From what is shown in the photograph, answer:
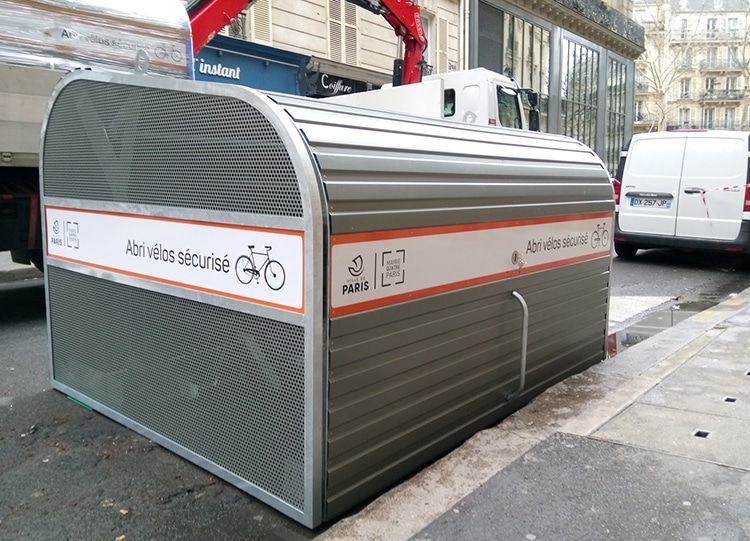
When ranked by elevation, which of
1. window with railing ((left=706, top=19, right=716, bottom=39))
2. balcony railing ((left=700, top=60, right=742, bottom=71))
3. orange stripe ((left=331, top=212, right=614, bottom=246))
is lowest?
orange stripe ((left=331, top=212, right=614, bottom=246))

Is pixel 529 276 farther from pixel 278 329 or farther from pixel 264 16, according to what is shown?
pixel 264 16

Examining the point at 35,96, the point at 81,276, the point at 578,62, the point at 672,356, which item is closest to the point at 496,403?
the point at 672,356

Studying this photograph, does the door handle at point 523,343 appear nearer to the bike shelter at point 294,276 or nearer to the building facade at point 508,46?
the bike shelter at point 294,276

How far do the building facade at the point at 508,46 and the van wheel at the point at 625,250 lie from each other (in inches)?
192

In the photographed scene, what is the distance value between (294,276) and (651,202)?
9.64 meters

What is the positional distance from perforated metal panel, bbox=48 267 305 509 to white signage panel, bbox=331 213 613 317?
329mm

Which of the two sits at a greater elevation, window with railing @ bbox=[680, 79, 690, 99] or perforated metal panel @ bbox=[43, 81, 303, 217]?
window with railing @ bbox=[680, 79, 690, 99]

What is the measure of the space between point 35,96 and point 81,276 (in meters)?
2.94

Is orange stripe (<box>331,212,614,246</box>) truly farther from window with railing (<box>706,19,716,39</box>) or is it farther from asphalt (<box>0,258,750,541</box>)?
window with railing (<box>706,19,716,39</box>)

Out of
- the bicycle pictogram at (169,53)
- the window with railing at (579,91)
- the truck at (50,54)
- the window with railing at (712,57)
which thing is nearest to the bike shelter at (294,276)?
the truck at (50,54)

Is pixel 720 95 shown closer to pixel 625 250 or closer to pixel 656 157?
pixel 625 250

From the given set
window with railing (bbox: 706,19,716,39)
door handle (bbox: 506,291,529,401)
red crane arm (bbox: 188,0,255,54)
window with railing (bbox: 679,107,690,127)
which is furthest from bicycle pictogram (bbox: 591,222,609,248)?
window with railing (bbox: 706,19,716,39)

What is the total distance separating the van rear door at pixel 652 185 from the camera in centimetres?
1051

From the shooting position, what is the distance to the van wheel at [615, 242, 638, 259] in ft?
37.9
